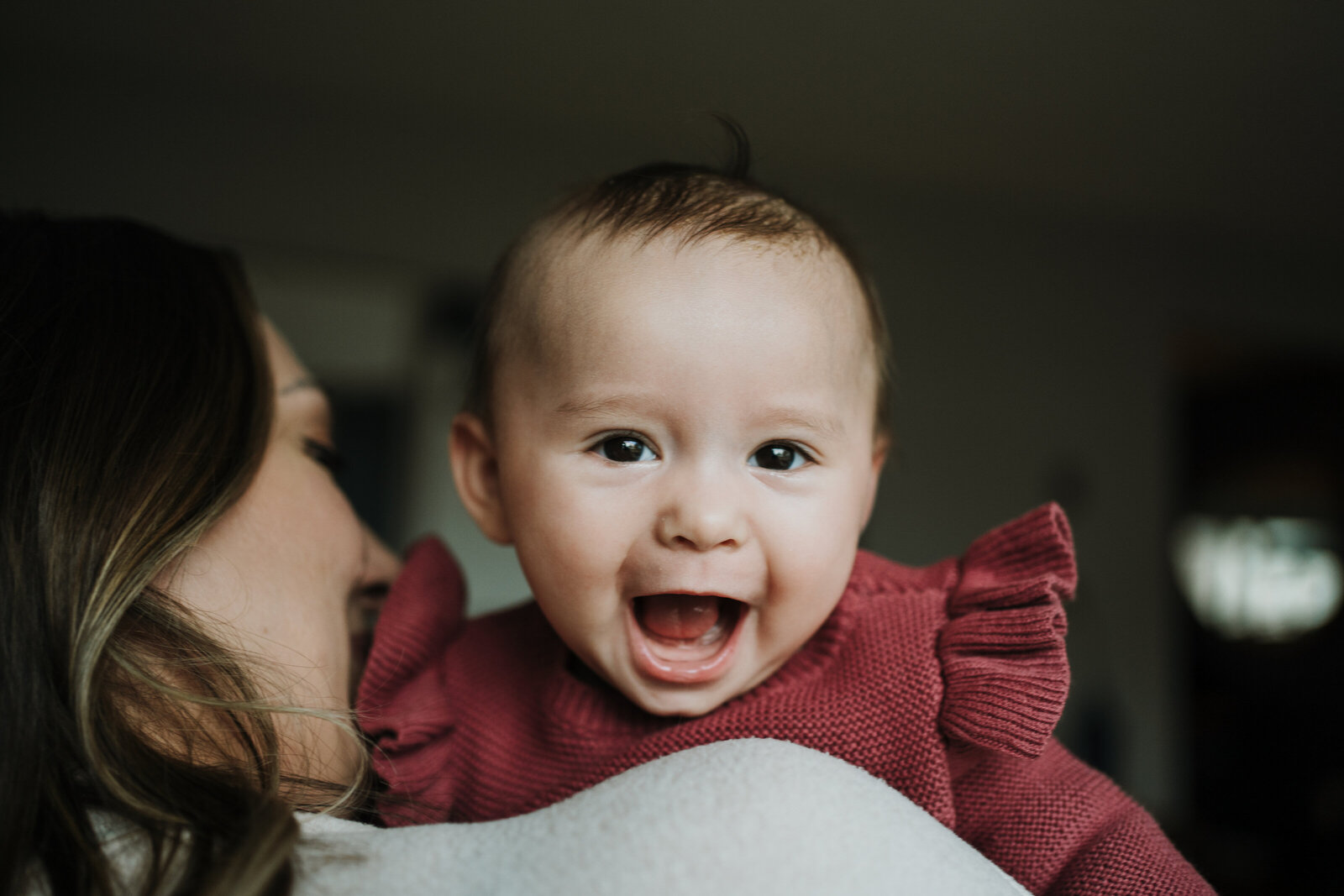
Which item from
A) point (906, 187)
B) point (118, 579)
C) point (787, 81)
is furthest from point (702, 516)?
point (906, 187)

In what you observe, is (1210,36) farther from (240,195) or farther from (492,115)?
(240,195)

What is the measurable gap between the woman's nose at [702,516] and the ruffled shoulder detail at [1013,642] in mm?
188

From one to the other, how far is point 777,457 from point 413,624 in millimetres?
366

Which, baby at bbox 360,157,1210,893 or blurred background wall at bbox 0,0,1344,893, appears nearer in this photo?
baby at bbox 360,157,1210,893

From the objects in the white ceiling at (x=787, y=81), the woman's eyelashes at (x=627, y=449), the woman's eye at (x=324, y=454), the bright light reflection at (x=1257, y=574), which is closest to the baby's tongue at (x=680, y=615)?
the woman's eyelashes at (x=627, y=449)

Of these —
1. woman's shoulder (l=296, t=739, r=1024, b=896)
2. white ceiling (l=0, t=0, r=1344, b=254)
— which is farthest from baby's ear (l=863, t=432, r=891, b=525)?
white ceiling (l=0, t=0, r=1344, b=254)

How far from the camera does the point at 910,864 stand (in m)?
0.48

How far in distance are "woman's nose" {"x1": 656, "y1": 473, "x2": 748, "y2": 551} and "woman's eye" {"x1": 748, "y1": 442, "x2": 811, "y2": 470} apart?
45 millimetres

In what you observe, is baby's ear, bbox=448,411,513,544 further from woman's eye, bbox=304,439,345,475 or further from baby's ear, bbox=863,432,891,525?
baby's ear, bbox=863,432,891,525

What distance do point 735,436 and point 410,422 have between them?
9.95 ft

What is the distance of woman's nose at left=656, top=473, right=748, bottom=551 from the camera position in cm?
65

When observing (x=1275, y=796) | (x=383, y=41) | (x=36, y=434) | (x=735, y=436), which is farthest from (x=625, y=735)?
Answer: (x=1275, y=796)

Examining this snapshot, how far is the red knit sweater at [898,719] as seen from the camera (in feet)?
2.15

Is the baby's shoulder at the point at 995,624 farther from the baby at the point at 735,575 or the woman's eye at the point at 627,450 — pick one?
the woman's eye at the point at 627,450
